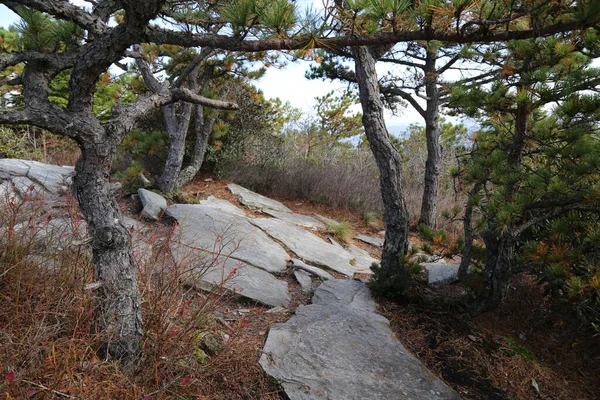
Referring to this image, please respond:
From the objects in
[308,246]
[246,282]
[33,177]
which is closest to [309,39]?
[246,282]

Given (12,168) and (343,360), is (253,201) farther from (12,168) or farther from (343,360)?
(343,360)

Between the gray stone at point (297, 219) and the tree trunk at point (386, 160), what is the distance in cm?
308

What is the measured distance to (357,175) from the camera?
31.8 ft

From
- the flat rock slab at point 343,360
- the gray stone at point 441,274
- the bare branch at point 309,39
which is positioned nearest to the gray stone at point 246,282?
the flat rock slab at point 343,360

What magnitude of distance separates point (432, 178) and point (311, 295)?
15.9 feet

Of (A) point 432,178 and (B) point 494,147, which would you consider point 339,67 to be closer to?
(A) point 432,178

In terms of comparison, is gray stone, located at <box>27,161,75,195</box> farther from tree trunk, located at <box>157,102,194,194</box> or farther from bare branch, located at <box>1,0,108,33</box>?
bare branch, located at <box>1,0,108,33</box>

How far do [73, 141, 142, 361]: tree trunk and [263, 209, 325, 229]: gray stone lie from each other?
15.7 ft

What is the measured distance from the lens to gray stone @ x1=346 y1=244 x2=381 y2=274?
525 centimetres

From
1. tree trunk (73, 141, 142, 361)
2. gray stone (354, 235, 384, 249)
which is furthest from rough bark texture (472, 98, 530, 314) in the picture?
gray stone (354, 235, 384, 249)

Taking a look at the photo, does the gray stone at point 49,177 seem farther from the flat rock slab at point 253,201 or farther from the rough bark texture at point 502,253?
the rough bark texture at point 502,253

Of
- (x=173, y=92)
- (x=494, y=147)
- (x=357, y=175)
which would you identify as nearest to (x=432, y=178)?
(x=357, y=175)

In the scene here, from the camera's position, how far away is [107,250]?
1909 mm

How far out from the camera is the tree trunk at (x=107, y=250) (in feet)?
6.13
